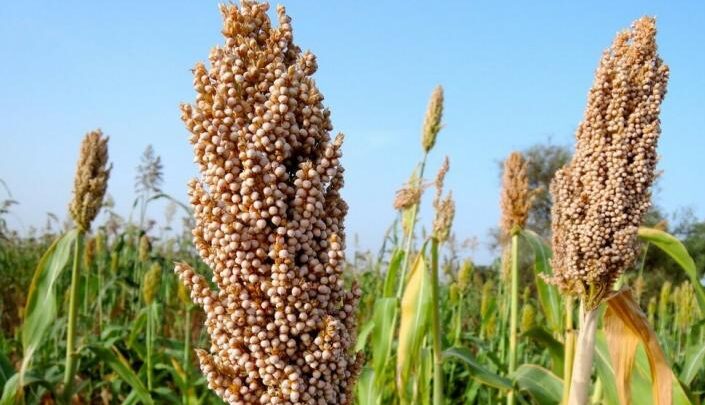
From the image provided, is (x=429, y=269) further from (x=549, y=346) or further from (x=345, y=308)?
(x=345, y=308)

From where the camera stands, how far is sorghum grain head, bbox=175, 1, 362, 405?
1.59 m

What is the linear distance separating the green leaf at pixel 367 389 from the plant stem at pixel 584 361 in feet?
3.27

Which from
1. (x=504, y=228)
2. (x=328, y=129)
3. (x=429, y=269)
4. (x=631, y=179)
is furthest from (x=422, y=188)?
(x=328, y=129)

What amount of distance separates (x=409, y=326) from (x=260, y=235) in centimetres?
181

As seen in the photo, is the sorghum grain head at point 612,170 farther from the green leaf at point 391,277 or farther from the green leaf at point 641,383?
the green leaf at point 391,277

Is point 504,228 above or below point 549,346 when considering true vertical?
above

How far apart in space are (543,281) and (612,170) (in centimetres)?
143

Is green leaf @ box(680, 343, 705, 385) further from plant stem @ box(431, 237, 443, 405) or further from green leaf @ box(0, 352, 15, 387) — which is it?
green leaf @ box(0, 352, 15, 387)

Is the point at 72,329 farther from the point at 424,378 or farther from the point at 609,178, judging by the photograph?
the point at 609,178

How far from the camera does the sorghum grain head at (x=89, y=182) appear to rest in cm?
412

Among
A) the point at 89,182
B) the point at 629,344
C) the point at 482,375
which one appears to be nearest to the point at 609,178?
the point at 629,344

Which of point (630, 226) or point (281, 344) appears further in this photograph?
point (630, 226)

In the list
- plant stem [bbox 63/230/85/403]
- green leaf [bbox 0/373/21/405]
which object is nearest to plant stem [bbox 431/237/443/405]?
plant stem [bbox 63/230/85/403]

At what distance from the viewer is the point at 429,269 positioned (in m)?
3.34
